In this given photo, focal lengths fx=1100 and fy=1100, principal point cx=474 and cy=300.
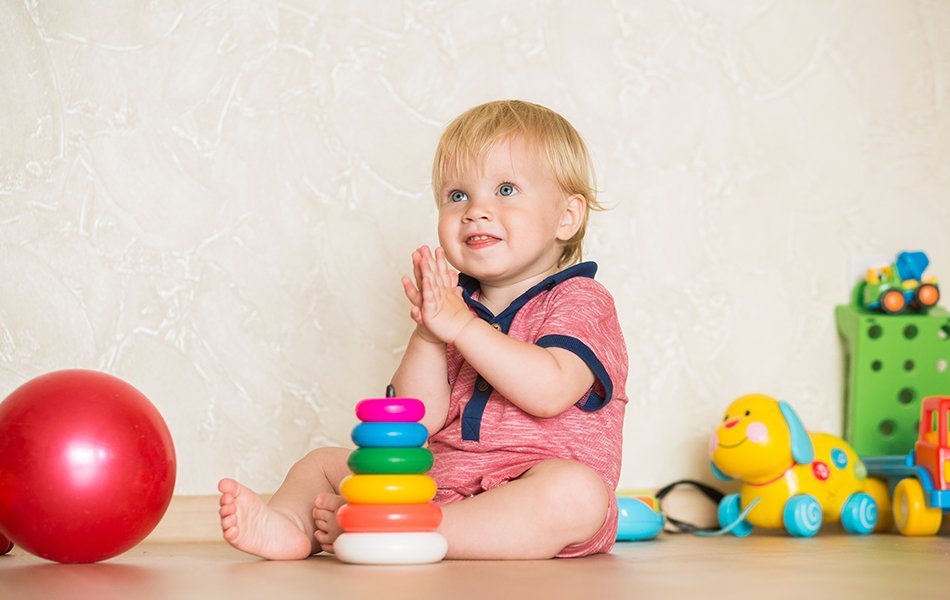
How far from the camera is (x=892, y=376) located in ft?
6.86

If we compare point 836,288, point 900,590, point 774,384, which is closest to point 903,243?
point 836,288

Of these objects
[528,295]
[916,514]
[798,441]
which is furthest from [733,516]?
[528,295]

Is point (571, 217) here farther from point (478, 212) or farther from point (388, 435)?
point (388, 435)

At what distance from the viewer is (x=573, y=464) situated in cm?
130

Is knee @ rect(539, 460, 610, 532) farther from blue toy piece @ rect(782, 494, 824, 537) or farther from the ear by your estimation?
blue toy piece @ rect(782, 494, 824, 537)

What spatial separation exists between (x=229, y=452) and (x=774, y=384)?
3.38 feet

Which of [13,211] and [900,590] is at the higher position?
[13,211]

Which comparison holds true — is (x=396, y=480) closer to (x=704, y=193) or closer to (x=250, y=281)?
(x=250, y=281)

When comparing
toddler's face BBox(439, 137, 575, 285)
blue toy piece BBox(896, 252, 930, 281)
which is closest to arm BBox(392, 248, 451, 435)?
toddler's face BBox(439, 137, 575, 285)

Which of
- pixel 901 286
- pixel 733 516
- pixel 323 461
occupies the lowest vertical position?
pixel 733 516

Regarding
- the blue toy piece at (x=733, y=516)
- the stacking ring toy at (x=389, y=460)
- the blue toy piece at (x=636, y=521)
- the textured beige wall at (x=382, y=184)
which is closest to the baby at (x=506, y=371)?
the stacking ring toy at (x=389, y=460)

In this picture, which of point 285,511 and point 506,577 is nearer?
point 506,577

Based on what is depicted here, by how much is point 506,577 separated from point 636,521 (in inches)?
27.6

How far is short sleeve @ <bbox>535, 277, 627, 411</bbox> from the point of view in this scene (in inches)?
53.2
